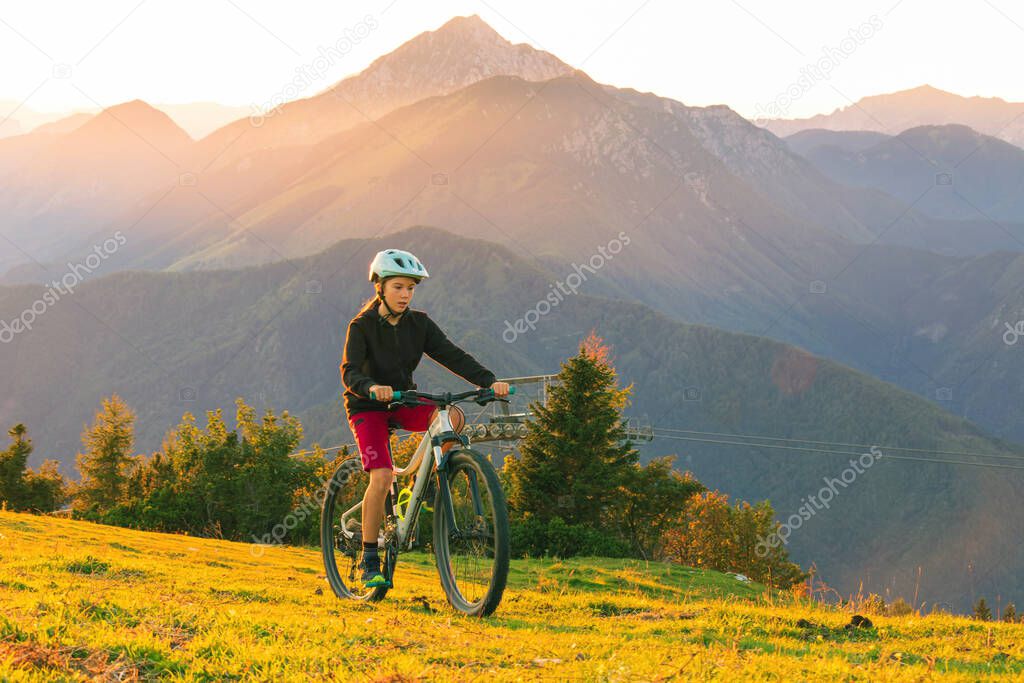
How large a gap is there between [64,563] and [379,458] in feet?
13.2

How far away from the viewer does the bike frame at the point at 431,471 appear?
728cm

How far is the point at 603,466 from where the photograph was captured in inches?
1071

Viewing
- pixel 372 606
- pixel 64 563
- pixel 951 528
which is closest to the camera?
pixel 372 606

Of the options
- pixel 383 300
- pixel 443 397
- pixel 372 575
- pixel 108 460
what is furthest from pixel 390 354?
pixel 108 460

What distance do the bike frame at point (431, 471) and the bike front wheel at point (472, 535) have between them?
26 millimetres

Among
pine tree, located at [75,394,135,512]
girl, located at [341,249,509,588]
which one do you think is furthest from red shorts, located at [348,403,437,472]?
pine tree, located at [75,394,135,512]

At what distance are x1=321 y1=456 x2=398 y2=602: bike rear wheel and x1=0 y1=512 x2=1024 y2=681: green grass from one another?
27cm

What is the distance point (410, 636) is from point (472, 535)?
1.16 meters

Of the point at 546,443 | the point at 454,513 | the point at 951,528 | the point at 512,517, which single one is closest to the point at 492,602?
the point at 454,513

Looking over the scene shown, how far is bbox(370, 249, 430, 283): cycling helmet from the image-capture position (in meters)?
7.59

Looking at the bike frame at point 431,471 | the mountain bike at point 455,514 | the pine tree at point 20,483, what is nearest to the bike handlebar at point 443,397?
the mountain bike at point 455,514

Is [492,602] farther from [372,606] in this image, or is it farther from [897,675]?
[897,675]

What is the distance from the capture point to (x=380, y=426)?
7.73 m

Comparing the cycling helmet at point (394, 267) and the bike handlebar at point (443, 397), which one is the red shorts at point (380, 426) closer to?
the bike handlebar at point (443, 397)
